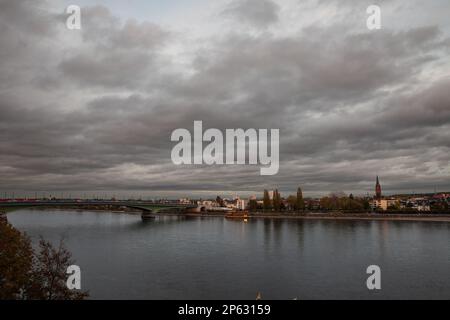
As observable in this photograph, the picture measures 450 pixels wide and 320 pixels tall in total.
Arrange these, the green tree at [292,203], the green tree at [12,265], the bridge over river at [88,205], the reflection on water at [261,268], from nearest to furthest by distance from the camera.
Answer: the green tree at [12,265], the reflection on water at [261,268], the bridge over river at [88,205], the green tree at [292,203]

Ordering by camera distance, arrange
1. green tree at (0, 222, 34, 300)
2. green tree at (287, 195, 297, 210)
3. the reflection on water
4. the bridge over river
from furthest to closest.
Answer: green tree at (287, 195, 297, 210), the bridge over river, the reflection on water, green tree at (0, 222, 34, 300)

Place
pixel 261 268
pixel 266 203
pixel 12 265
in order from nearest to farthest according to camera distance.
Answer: pixel 12 265, pixel 261 268, pixel 266 203

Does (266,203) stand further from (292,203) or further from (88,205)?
(88,205)

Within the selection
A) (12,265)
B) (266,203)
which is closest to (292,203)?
(266,203)

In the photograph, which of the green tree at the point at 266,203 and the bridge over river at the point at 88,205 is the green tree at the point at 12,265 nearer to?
the bridge over river at the point at 88,205

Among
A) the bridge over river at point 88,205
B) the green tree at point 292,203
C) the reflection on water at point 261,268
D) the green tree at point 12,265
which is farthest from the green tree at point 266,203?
the green tree at point 12,265

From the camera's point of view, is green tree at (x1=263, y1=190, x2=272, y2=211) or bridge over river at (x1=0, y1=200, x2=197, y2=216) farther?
green tree at (x1=263, y1=190, x2=272, y2=211)

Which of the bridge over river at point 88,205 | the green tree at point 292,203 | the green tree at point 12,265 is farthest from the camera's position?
the green tree at point 292,203

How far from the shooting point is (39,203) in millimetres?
66562

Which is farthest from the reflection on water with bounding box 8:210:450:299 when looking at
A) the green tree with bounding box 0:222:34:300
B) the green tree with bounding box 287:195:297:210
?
the green tree with bounding box 287:195:297:210

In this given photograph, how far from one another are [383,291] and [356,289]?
161cm

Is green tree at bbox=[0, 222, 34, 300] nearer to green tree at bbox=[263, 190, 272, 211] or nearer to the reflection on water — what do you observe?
the reflection on water
